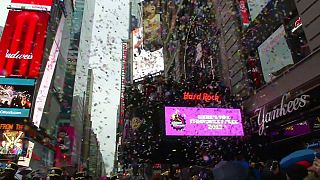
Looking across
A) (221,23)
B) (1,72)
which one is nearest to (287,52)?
(221,23)

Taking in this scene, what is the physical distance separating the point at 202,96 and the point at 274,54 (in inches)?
140

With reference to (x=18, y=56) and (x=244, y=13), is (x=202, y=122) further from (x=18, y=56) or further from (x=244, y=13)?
(x=18, y=56)

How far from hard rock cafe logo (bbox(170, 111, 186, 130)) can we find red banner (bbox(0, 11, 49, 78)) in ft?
104

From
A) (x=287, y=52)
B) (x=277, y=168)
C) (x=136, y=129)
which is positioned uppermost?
(x=287, y=52)

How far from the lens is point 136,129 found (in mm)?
14531

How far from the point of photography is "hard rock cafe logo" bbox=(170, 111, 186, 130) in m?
12.3

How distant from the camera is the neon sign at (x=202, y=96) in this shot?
44.1 ft

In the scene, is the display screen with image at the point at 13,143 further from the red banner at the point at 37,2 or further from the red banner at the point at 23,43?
the red banner at the point at 37,2

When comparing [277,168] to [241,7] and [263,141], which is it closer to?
[263,141]

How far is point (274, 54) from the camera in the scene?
1174 centimetres

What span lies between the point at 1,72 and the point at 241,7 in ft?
111

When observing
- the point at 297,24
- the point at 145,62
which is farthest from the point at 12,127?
the point at 297,24

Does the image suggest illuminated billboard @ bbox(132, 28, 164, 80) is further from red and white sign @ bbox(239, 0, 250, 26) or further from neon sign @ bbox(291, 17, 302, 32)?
neon sign @ bbox(291, 17, 302, 32)

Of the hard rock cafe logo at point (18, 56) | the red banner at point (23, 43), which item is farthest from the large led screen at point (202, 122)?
the hard rock cafe logo at point (18, 56)
